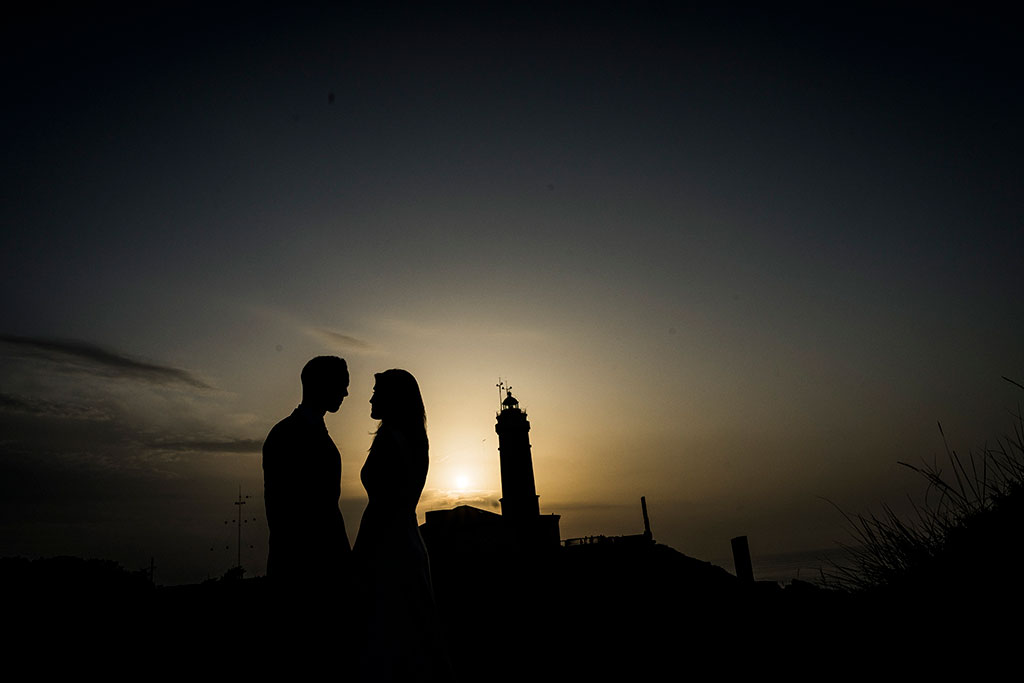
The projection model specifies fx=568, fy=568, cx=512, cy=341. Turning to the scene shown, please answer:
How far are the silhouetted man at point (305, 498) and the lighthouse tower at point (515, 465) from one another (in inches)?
1168

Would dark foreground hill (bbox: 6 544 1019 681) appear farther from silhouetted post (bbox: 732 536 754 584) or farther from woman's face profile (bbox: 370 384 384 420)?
woman's face profile (bbox: 370 384 384 420)

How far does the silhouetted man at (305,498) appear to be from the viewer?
3.26 metres

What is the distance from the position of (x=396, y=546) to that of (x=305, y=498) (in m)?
0.68

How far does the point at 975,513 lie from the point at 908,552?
0.55 m

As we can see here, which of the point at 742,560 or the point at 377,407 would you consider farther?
the point at 742,560

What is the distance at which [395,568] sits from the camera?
11.8 ft

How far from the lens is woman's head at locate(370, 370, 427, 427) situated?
4004mm

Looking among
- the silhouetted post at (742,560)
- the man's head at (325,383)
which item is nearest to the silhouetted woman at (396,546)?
the man's head at (325,383)

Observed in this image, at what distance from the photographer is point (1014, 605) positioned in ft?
10.8

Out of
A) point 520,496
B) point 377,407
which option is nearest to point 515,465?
point 520,496

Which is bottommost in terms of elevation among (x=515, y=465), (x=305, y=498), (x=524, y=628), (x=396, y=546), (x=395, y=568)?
(x=524, y=628)

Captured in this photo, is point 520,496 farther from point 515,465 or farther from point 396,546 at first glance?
point 396,546

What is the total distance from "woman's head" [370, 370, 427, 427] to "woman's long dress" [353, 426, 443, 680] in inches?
4.8

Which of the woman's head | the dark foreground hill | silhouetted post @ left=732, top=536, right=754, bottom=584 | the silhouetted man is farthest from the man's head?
silhouetted post @ left=732, top=536, right=754, bottom=584
